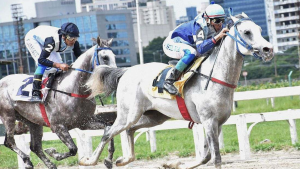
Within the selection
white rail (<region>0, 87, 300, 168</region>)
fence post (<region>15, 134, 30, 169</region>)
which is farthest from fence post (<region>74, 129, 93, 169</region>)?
fence post (<region>15, 134, 30, 169</region>)

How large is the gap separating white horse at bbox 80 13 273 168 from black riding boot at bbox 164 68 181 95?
0.48 ft

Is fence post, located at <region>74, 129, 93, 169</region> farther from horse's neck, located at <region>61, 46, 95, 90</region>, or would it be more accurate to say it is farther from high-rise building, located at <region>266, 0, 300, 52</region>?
high-rise building, located at <region>266, 0, 300, 52</region>

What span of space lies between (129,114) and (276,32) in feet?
417

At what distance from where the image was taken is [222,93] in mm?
7949

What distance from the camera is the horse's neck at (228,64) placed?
312 inches

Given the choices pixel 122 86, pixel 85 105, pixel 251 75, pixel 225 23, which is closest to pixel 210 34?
pixel 225 23

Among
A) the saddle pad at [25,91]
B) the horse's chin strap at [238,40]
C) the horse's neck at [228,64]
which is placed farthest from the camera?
the saddle pad at [25,91]

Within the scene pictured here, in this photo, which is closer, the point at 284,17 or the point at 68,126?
the point at 68,126

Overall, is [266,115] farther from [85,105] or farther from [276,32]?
[276,32]

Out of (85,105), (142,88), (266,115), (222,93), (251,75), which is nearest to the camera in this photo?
(222,93)

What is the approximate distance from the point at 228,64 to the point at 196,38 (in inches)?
22.2

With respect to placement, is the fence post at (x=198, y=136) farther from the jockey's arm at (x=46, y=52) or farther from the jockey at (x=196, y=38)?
the jockey's arm at (x=46, y=52)

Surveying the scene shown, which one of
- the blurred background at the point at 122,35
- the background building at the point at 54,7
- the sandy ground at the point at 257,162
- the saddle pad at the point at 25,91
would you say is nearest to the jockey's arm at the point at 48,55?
the saddle pad at the point at 25,91

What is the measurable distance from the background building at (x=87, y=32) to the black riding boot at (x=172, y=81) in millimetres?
74071
